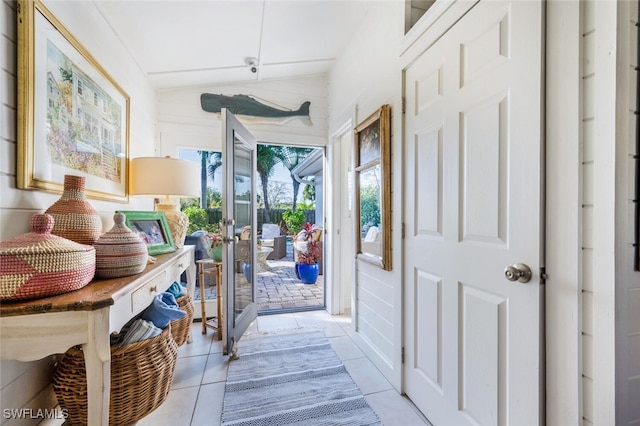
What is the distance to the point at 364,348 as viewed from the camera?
2.34 meters

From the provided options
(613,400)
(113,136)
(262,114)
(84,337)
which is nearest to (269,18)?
(262,114)

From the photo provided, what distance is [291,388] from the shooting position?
1.87 m

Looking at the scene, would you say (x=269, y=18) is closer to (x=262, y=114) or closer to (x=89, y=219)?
(x=262, y=114)

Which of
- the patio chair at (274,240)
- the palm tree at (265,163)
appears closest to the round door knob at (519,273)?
the patio chair at (274,240)

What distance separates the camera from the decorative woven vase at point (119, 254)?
1.22 m

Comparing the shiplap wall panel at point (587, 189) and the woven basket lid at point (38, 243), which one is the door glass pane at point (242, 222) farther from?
the shiplap wall panel at point (587, 189)

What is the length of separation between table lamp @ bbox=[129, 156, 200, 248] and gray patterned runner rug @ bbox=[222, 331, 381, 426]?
1129mm

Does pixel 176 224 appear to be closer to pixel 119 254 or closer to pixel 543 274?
pixel 119 254

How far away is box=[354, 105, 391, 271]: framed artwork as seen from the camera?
6.46ft

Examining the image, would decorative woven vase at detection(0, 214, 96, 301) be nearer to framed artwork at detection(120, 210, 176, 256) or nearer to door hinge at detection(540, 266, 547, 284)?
framed artwork at detection(120, 210, 176, 256)

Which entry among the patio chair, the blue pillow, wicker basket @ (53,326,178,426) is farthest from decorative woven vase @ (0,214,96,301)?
the patio chair

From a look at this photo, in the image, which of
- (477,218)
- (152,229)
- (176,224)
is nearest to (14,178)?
(152,229)

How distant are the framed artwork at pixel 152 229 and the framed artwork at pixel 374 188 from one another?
59.9 inches

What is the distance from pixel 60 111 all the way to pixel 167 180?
2.59 ft
